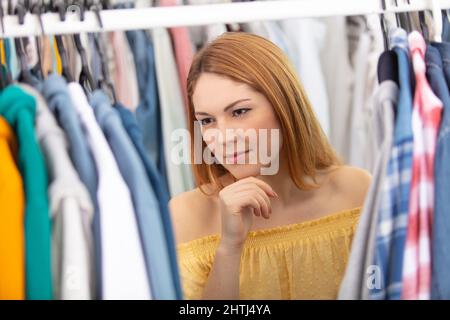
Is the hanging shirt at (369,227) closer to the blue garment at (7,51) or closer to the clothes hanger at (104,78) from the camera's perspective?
the clothes hanger at (104,78)

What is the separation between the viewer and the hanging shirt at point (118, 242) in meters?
0.79

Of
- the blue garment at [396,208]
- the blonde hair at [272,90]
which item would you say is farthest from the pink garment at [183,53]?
the blue garment at [396,208]

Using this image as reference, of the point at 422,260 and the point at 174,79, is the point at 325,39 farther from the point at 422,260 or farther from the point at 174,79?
the point at 422,260

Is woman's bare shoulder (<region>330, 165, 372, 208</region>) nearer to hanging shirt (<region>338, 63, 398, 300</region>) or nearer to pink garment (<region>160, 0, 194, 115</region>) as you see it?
hanging shirt (<region>338, 63, 398, 300</region>)

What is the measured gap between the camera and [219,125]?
95 centimetres

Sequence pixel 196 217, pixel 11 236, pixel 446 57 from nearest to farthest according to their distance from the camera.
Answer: pixel 11 236 → pixel 446 57 → pixel 196 217

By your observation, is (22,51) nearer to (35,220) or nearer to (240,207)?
(35,220)

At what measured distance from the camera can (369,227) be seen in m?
0.85

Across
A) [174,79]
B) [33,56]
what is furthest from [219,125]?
[33,56]

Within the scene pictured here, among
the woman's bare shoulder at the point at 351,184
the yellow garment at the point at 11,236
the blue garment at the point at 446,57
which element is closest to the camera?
the yellow garment at the point at 11,236

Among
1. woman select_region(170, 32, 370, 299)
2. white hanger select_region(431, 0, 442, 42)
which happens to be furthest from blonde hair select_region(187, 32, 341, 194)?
white hanger select_region(431, 0, 442, 42)

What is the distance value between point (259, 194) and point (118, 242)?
27 centimetres

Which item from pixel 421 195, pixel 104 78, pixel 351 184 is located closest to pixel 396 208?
pixel 421 195

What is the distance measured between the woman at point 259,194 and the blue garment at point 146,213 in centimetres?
15
